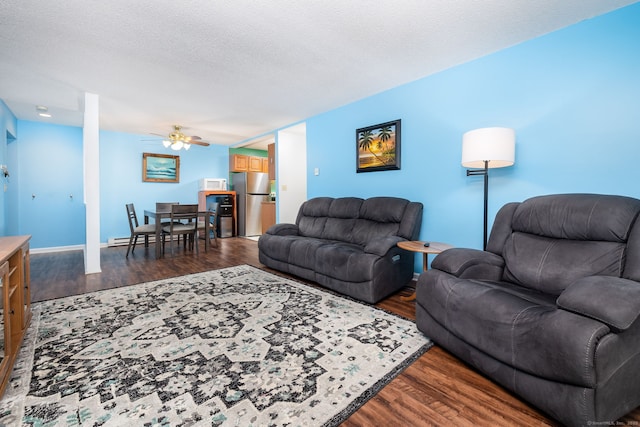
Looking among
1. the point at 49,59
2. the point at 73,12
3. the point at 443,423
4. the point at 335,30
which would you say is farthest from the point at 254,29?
the point at 443,423

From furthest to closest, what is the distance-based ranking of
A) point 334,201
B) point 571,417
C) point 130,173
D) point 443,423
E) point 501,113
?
point 130,173
point 334,201
point 501,113
point 443,423
point 571,417

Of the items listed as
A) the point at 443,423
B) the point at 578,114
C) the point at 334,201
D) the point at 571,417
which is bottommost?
the point at 443,423

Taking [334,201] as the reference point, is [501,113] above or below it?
above

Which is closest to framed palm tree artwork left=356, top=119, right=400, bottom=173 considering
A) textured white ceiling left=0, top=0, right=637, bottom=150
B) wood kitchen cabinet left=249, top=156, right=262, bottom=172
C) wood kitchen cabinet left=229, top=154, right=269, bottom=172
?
textured white ceiling left=0, top=0, right=637, bottom=150

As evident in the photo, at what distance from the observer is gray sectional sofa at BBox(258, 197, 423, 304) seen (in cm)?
256

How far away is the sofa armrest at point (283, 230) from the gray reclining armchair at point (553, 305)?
2329 millimetres

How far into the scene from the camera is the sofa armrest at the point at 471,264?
71.4 inches

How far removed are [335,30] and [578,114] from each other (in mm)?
2031

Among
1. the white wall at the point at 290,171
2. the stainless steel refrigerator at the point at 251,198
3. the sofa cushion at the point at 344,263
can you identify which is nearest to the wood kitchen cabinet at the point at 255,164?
the stainless steel refrigerator at the point at 251,198

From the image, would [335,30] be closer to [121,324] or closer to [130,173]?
[121,324]

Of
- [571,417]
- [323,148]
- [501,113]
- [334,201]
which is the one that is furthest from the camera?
[323,148]

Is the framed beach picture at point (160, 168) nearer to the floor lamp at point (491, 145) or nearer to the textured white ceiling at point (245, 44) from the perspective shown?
the textured white ceiling at point (245, 44)

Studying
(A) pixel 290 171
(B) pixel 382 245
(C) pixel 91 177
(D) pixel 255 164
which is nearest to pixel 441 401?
(B) pixel 382 245

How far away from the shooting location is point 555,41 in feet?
7.40
